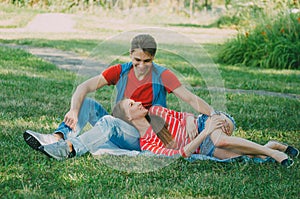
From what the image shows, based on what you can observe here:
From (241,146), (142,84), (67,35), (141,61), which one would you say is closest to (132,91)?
(142,84)

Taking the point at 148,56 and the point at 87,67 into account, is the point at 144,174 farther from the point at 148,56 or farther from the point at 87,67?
the point at 87,67

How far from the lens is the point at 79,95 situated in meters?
3.96

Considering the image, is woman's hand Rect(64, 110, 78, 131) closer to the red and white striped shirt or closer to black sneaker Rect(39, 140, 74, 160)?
black sneaker Rect(39, 140, 74, 160)

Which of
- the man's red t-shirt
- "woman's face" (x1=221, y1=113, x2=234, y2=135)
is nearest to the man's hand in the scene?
"woman's face" (x1=221, y1=113, x2=234, y2=135)

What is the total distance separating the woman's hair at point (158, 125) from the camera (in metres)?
4.02

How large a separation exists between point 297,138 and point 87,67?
1804 mm

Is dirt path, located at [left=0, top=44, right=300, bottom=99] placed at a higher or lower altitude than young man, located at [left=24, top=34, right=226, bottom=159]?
lower

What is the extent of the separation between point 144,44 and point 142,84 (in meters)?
A: 0.30

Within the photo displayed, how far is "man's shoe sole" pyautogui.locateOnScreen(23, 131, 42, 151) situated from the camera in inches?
151

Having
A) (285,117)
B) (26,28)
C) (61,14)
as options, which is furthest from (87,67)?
(61,14)

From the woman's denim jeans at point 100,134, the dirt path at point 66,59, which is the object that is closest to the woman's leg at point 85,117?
the woman's denim jeans at point 100,134

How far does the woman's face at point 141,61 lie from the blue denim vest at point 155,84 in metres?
0.09

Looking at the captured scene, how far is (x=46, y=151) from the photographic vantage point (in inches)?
148

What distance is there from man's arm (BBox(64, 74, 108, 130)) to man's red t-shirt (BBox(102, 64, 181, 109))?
0.06m
